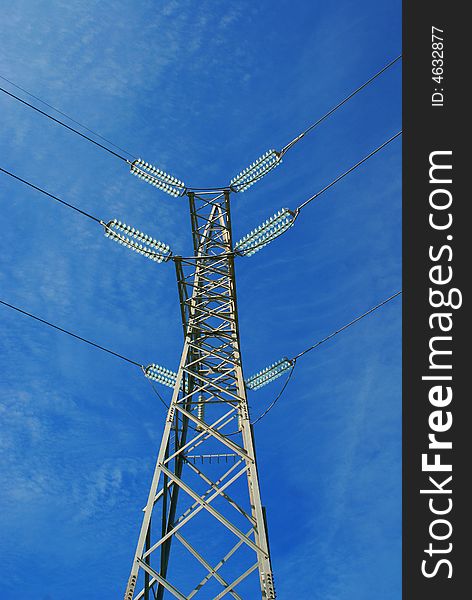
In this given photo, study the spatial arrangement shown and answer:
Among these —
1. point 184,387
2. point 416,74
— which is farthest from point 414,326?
point 416,74

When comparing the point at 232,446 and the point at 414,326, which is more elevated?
the point at 414,326

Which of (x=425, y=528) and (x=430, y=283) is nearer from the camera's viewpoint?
(x=425, y=528)

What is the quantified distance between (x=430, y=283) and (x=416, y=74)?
5.02 m

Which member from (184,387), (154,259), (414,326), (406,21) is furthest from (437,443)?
(406,21)

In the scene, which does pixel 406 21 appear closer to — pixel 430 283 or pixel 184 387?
pixel 430 283

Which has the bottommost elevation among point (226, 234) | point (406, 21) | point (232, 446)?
point (232, 446)

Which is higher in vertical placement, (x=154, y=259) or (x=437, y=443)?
(x=154, y=259)

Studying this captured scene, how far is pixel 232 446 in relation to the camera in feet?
31.2

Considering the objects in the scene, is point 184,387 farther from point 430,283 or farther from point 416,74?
point 416,74

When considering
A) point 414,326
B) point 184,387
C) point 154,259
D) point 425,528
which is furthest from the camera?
point 154,259

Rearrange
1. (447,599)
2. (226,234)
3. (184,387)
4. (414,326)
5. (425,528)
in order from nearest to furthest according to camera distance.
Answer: (447,599)
(425,528)
(414,326)
(184,387)
(226,234)

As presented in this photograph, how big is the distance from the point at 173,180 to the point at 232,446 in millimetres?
10596

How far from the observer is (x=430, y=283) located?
10.9m

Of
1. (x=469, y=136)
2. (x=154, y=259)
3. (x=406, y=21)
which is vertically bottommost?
(x=154, y=259)
